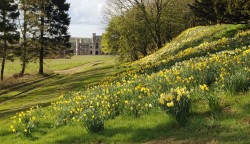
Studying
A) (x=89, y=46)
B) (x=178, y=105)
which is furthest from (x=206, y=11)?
(x=89, y=46)

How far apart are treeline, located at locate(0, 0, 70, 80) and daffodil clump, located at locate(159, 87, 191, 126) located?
3324 cm

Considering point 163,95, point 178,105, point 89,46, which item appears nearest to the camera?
point 178,105

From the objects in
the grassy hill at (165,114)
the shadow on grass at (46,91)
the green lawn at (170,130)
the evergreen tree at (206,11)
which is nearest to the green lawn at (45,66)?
the shadow on grass at (46,91)

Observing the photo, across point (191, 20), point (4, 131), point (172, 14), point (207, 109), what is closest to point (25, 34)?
point (172, 14)

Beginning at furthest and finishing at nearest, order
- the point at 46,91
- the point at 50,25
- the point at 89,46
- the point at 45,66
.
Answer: the point at 89,46 < the point at 45,66 < the point at 50,25 < the point at 46,91

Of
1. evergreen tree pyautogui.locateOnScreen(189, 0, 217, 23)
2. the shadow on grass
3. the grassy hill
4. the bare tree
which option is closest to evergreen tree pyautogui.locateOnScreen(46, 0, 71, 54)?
the bare tree

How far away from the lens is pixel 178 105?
22.5 ft

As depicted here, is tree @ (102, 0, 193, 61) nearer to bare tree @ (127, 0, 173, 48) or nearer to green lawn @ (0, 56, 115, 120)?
bare tree @ (127, 0, 173, 48)

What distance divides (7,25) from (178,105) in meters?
33.8

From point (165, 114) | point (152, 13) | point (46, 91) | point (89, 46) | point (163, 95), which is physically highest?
point (152, 13)

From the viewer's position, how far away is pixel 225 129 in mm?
6164

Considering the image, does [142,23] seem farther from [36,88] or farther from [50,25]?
[36,88]

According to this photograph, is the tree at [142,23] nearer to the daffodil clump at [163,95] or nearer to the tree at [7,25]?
the tree at [7,25]

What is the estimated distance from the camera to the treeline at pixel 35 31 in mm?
38938
